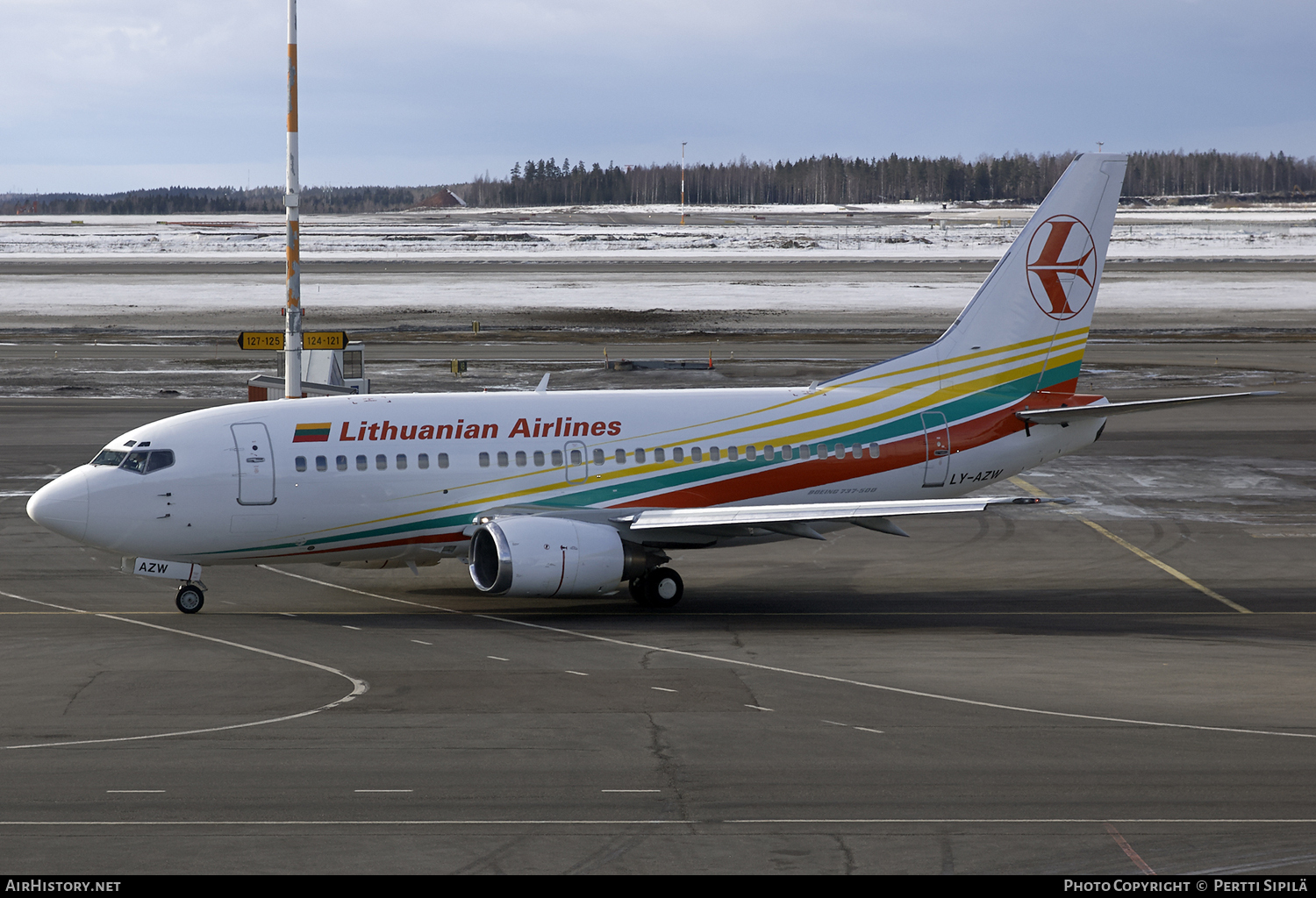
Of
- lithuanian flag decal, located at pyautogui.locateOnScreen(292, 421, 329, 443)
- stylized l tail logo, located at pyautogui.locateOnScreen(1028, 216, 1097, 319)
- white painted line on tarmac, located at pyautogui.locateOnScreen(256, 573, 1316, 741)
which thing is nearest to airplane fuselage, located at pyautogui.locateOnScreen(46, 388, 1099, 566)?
lithuanian flag decal, located at pyautogui.locateOnScreen(292, 421, 329, 443)

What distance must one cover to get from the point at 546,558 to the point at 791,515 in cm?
505

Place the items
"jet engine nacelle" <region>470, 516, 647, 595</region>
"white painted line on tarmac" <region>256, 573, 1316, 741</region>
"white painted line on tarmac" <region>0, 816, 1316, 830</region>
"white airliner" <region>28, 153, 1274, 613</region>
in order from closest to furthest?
"white painted line on tarmac" <region>0, 816, 1316, 830</region>, "white painted line on tarmac" <region>256, 573, 1316, 741</region>, "jet engine nacelle" <region>470, 516, 647, 595</region>, "white airliner" <region>28, 153, 1274, 613</region>

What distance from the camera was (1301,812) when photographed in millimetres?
17094

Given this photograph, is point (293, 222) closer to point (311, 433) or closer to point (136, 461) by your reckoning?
point (311, 433)

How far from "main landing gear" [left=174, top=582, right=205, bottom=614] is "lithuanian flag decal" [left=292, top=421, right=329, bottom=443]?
3.76 metres

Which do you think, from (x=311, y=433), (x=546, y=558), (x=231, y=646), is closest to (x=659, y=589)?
(x=546, y=558)

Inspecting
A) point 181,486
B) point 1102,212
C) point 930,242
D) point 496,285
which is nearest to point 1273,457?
point 1102,212

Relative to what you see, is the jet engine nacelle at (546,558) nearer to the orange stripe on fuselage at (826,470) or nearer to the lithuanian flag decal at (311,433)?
the orange stripe on fuselage at (826,470)

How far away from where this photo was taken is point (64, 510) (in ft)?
91.2

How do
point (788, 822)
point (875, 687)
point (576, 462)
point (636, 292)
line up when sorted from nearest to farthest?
point (788, 822), point (875, 687), point (576, 462), point (636, 292)

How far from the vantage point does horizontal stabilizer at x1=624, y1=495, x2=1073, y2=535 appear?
27.7 metres

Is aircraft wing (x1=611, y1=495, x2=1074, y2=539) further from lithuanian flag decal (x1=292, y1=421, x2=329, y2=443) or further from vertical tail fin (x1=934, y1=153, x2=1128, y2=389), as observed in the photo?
lithuanian flag decal (x1=292, y1=421, x2=329, y2=443)

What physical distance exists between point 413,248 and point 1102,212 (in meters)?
151

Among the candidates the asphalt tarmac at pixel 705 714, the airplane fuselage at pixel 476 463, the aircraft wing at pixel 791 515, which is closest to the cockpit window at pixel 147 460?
the airplane fuselage at pixel 476 463
